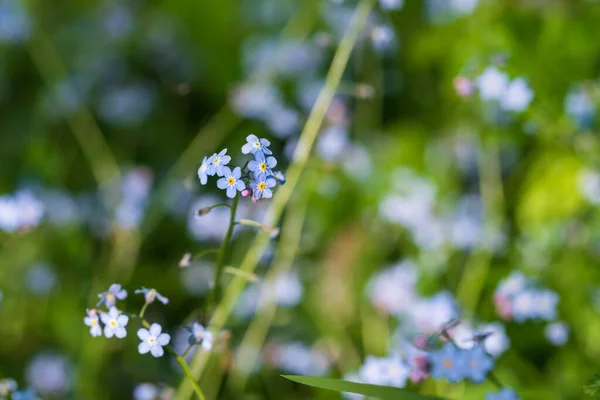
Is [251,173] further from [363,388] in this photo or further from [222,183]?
[363,388]

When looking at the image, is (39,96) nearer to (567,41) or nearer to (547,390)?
(567,41)

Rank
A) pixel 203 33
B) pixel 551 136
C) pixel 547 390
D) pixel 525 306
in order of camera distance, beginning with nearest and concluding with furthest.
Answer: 1. pixel 525 306
2. pixel 547 390
3. pixel 551 136
4. pixel 203 33

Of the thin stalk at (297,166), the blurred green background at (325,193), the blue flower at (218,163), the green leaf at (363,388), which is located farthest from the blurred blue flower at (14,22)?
the green leaf at (363,388)

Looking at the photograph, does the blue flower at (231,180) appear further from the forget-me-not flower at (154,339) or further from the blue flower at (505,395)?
the blue flower at (505,395)

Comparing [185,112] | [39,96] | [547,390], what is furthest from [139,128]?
[547,390]

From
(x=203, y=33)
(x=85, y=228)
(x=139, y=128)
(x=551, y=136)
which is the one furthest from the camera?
(x=203, y=33)

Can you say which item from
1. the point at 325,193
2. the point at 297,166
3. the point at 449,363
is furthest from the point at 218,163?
the point at 325,193

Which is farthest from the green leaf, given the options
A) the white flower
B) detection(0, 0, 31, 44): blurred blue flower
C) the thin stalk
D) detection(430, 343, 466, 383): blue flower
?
detection(0, 0, 31, 44): blurred blue flower
